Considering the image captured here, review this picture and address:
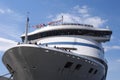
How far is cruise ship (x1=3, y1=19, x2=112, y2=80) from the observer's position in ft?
94.2

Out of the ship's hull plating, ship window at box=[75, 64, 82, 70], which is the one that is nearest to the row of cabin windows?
the ship's hull plating

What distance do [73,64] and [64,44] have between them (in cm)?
566

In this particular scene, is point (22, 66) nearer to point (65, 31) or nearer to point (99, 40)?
point (65, 31)

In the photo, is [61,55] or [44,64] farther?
[61,55]

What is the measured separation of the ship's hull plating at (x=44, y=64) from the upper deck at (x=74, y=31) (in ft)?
21.8

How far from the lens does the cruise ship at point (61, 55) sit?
2870 centimetres

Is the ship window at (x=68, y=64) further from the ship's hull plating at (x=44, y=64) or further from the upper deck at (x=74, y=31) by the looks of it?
the upper deck at (x=74, y=31)

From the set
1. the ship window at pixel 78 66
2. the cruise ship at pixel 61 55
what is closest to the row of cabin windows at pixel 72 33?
the cruise ship at pixel 61 55

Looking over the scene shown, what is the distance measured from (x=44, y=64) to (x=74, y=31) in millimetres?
9970

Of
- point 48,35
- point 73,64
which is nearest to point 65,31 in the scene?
point 48,35

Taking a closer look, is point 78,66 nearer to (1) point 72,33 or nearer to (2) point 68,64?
(2) point 68,64

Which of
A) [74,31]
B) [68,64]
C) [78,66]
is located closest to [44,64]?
[68,64]

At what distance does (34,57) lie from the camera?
93.5 feet

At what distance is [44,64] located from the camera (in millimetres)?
28641
